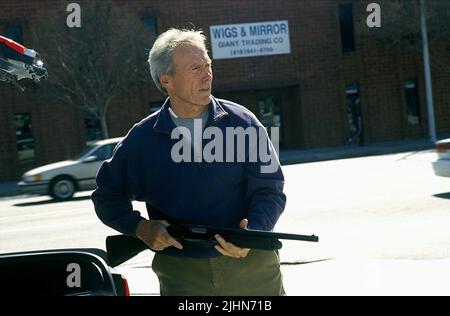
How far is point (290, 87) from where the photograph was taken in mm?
31234

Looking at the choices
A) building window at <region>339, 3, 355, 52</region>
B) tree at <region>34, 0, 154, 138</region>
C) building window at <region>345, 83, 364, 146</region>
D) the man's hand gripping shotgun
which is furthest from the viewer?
building window at <region>339, 3, 355, 52</region>

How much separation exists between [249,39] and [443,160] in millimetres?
17622

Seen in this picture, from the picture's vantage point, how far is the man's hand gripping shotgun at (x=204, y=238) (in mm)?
2730

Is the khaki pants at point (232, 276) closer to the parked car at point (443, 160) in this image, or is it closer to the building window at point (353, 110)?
the parked car at point (443, 160)

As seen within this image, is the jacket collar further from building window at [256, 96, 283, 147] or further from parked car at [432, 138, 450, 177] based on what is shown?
building window at [256, 96, 283, 147]

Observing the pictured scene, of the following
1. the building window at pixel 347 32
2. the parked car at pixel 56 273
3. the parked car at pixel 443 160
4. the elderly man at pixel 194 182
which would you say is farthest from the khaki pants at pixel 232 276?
the building window at pixel 347 32

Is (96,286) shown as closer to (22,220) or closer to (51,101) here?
(22,220)

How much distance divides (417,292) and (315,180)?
433 inches

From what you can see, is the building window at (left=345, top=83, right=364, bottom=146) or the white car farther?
the building window at (left=345, top=83, right=364, bottom=146)

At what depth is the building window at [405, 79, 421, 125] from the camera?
32.0 meters

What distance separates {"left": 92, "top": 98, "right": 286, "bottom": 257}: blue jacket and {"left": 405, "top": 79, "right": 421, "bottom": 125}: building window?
2996 cm
